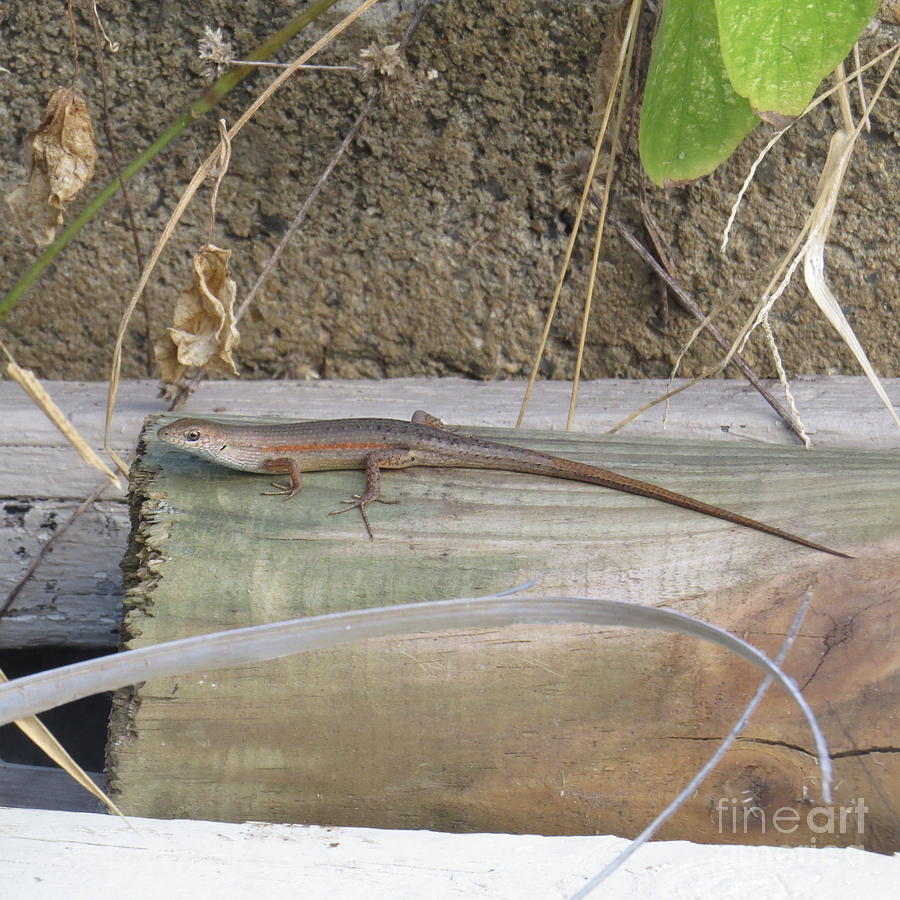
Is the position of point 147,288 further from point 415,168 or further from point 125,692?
point 125,692

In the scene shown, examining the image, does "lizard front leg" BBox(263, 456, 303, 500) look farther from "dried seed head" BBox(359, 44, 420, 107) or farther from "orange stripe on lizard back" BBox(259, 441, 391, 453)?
"dried seed head" BBox(359, 44, 420, 107)

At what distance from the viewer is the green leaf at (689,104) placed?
168 cm

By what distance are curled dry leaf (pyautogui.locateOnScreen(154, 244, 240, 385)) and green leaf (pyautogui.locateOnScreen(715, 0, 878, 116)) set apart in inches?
45.3

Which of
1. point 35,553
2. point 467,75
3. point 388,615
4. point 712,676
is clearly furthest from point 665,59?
point 35,553

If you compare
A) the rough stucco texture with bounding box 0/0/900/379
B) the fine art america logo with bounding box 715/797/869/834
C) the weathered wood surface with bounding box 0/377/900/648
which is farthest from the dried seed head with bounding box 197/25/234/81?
the fine art america logo with bounding box 715/797/869/834

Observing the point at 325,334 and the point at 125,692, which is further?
the point at 325,334

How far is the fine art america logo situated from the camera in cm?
147

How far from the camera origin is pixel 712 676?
4.97 feet

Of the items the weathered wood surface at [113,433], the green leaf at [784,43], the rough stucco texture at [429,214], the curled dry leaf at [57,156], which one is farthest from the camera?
the rough stucco texture at [429,214]

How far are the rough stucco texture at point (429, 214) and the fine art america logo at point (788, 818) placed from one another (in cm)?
145

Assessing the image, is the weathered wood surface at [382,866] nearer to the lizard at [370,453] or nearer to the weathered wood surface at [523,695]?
the weathered wood surface at [523,695]

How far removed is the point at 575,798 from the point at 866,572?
1.98 ft

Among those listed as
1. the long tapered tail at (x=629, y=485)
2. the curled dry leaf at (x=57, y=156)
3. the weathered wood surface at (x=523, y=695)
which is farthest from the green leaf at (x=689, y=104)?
the curled dry leaf at (x=57, y=156)

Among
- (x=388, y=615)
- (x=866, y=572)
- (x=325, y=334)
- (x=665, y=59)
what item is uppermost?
(x=325, y=334)
